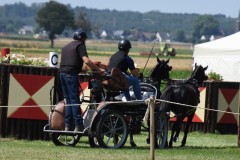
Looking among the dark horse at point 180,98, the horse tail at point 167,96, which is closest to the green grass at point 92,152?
the horse tail at point 167,96

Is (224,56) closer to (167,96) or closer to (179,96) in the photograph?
(179,96)

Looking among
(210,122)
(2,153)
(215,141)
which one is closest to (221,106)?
(210,122)

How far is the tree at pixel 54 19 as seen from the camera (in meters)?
161

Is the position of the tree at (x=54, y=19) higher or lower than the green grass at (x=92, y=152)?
lower

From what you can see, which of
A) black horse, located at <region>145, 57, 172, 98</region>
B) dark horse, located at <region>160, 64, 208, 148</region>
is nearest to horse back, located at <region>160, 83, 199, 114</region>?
dark horse, located at <region>160, 64, 208, 148</region>

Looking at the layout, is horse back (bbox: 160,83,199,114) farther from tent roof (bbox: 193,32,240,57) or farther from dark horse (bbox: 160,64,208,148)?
tent roof (bbox: 193,32,240,57)

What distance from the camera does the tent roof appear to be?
31.6 m

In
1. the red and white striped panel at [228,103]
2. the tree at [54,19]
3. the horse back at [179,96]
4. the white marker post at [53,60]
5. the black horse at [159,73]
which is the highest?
the white marker post at [53,60]

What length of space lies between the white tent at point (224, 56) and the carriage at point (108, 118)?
1475 centimetres

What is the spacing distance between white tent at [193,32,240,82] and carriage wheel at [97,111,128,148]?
1547 centimetres

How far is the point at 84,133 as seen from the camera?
1616 centimetres

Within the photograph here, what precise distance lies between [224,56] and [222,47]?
45 cm

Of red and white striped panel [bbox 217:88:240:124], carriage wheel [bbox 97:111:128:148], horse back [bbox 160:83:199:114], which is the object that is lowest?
red and white striped panel [bbox 217:88:240:124]

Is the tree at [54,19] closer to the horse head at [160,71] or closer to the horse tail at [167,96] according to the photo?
the horse head at [160,71]
